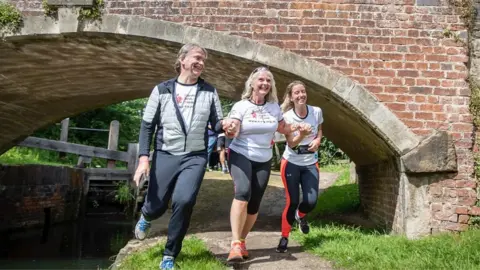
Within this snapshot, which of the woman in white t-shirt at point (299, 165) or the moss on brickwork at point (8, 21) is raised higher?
the moss on brickwork at point (8, 21)

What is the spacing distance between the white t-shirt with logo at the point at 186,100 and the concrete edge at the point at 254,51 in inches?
79.2

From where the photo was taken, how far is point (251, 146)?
434 cm

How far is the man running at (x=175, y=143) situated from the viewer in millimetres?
4035

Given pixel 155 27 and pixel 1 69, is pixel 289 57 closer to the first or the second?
pixel 155 27

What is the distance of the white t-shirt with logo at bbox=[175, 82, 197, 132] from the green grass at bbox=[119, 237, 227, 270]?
1136 mm

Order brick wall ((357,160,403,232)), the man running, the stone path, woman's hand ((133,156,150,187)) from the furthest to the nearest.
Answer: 1. brick wall ((357,160,403,232))
2. the stone path
3. the man running
4. woman's hand ((133,156,150,187))

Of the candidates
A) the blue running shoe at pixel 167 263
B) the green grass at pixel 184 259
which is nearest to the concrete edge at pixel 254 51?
the green grass at pixel 184 259

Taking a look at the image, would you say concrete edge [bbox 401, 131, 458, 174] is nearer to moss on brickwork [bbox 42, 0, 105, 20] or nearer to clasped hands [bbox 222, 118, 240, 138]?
clasped hands [bbox 222, 118, 240, 138]

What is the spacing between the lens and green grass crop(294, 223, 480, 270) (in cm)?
419

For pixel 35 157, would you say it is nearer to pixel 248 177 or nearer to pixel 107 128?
pixel 107 128

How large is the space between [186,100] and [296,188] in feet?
5.01

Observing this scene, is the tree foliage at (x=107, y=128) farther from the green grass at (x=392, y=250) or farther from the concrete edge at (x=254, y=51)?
the green grass at (x=392, y=250)

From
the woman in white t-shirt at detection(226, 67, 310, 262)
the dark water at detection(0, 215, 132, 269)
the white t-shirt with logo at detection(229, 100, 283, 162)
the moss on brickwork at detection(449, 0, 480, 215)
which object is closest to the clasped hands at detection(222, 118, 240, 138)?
the woman in white t-shirt at detection(226, 67, 310, 262)

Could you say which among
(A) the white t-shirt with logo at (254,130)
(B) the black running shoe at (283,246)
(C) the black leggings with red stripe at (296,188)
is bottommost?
(B) the black running shoe at (283,246)
